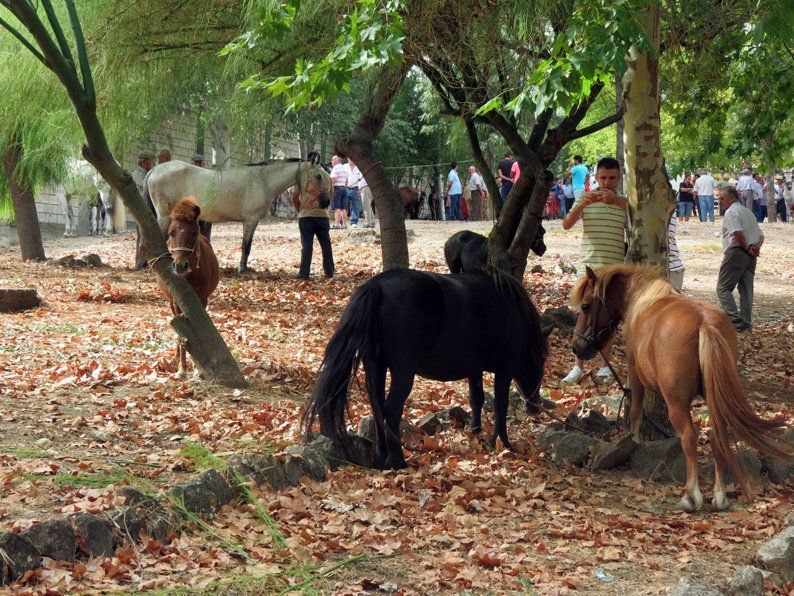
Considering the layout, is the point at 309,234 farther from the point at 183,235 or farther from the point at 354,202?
the point at 354,202

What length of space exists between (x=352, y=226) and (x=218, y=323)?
46.1 ft

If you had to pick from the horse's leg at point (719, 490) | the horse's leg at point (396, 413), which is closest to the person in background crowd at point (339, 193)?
the horse's leg at point (396, 413)

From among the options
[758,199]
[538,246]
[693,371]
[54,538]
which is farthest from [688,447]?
[758,199]

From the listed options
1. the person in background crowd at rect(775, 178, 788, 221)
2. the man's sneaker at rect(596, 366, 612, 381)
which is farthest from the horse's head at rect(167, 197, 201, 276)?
the person in background crowd at rect(775, 178, 788, 221)

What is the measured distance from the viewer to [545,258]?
2102 centimetres

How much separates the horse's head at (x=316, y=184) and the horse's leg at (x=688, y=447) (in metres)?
11.2

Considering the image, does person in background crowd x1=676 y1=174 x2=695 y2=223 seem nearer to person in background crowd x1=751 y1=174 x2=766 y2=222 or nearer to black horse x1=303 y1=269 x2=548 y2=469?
person in background crowd x1=751 y1=174 x2=766 y2=222

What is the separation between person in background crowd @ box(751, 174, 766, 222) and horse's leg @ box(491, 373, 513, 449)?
2704 centimetres

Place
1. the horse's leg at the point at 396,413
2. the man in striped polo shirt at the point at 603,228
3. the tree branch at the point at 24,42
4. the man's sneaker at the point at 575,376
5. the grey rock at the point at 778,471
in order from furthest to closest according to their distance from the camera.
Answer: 1. the man's sneaker at the point at 575,376
2. the man in striped polo shirt at the point at 603,228
3. the tree branch at the point at 24,42
4. the grey rock at the point at 778,471
5. the horse's leg at the point at 396,413

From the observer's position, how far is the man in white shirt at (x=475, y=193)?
31406mm

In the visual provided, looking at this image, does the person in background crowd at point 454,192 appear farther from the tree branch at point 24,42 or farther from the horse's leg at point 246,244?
the tree branch at point 24,42

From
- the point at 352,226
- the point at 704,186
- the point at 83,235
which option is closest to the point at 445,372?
the point at 352,226

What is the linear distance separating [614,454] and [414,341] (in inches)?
66.4

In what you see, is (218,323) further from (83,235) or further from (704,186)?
(704,186)
